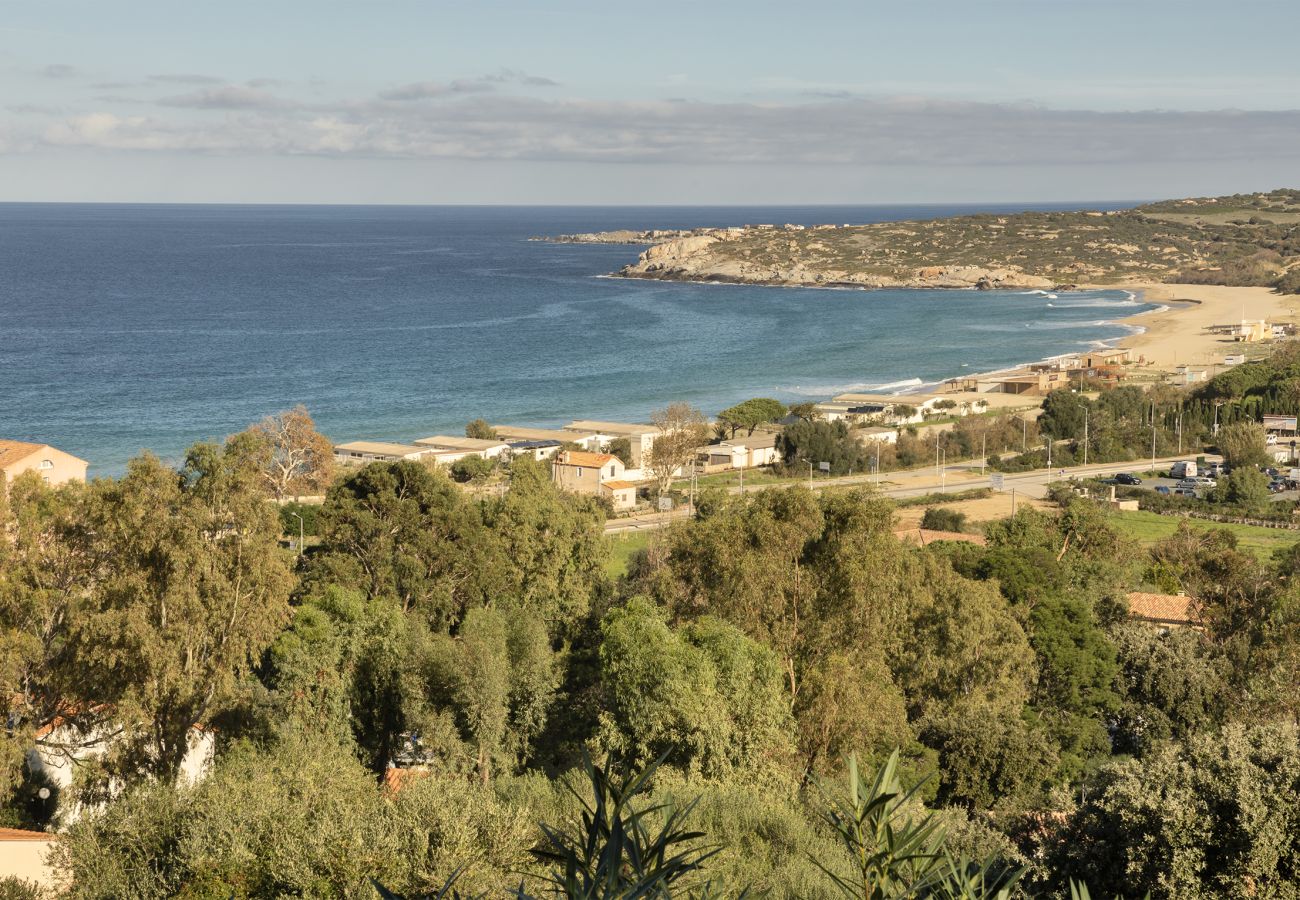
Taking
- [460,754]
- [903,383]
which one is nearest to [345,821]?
[460,754]

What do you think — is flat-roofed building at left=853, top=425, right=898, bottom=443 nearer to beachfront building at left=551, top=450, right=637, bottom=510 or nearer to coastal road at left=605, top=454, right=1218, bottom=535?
coastal road at left=605, top=454, right=1218, bottom=535

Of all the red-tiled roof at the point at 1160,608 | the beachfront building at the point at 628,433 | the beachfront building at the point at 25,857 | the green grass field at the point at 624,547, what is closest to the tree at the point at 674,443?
→ the beachfront building at the point at 628,433

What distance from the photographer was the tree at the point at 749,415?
165ft

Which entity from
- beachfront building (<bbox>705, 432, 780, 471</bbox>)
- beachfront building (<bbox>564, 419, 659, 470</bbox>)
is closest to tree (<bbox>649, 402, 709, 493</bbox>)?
beachfront building (<bbox>564, 419, 659, 470</bbox>)

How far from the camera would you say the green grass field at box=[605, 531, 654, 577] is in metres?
28.3

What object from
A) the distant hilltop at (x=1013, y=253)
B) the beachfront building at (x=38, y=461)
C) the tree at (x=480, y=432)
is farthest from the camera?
the distant hilltop at (x=1013, y=253)

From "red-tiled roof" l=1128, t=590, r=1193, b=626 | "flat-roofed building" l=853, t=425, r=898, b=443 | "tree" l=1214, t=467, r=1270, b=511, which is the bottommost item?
"tree" l=1214, t=467, r=1270, b=511

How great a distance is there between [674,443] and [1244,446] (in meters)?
19.4

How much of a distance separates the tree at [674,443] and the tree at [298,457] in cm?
1012

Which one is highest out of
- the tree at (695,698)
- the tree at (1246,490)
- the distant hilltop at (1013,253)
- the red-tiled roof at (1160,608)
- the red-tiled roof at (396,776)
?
the distant hilltop at (1013,253)

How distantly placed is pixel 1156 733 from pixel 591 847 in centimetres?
1385

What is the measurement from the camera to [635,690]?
49.4 feet

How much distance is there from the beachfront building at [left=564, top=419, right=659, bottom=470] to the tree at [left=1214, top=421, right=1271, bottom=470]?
63.4 ft

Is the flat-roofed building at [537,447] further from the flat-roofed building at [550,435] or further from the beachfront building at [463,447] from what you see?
the flat-roofed building at [550,435]
